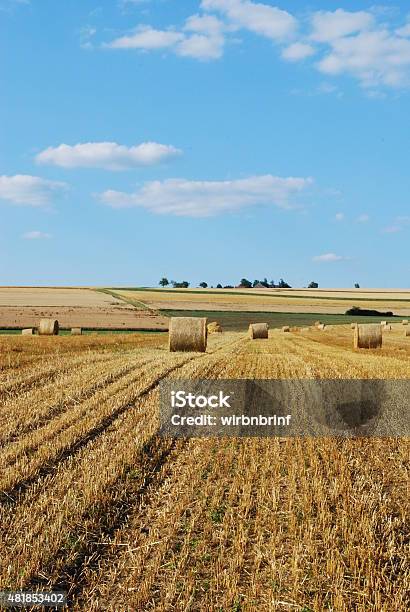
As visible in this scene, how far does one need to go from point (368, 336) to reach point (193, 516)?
21.1 m

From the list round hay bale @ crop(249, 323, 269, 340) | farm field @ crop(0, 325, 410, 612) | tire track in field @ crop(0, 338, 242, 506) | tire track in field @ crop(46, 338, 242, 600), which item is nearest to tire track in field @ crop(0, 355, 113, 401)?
farm field @ crop(0, 325, 410, 612)

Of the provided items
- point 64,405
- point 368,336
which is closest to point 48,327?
point 368,336

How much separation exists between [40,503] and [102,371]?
8.23 metres

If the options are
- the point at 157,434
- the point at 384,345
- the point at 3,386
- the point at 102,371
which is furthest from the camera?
the point at 384,345

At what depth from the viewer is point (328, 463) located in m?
7.21

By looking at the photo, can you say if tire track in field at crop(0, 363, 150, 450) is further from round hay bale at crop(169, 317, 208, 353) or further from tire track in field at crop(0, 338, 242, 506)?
round hay bale at crop(169, 317, 208, 353)

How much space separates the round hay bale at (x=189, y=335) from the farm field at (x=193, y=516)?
1078cm

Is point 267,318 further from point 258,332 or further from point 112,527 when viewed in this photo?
point 112,527

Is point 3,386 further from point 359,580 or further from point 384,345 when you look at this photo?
point 384,345

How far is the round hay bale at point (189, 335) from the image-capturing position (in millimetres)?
20625

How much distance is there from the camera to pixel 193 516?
5.55m

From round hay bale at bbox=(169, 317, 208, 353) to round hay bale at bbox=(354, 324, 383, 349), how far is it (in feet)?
25.0

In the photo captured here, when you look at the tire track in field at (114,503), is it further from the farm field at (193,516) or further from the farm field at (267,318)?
the farm field at (267,318)

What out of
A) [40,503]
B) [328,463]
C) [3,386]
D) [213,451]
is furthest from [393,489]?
[3,386]
